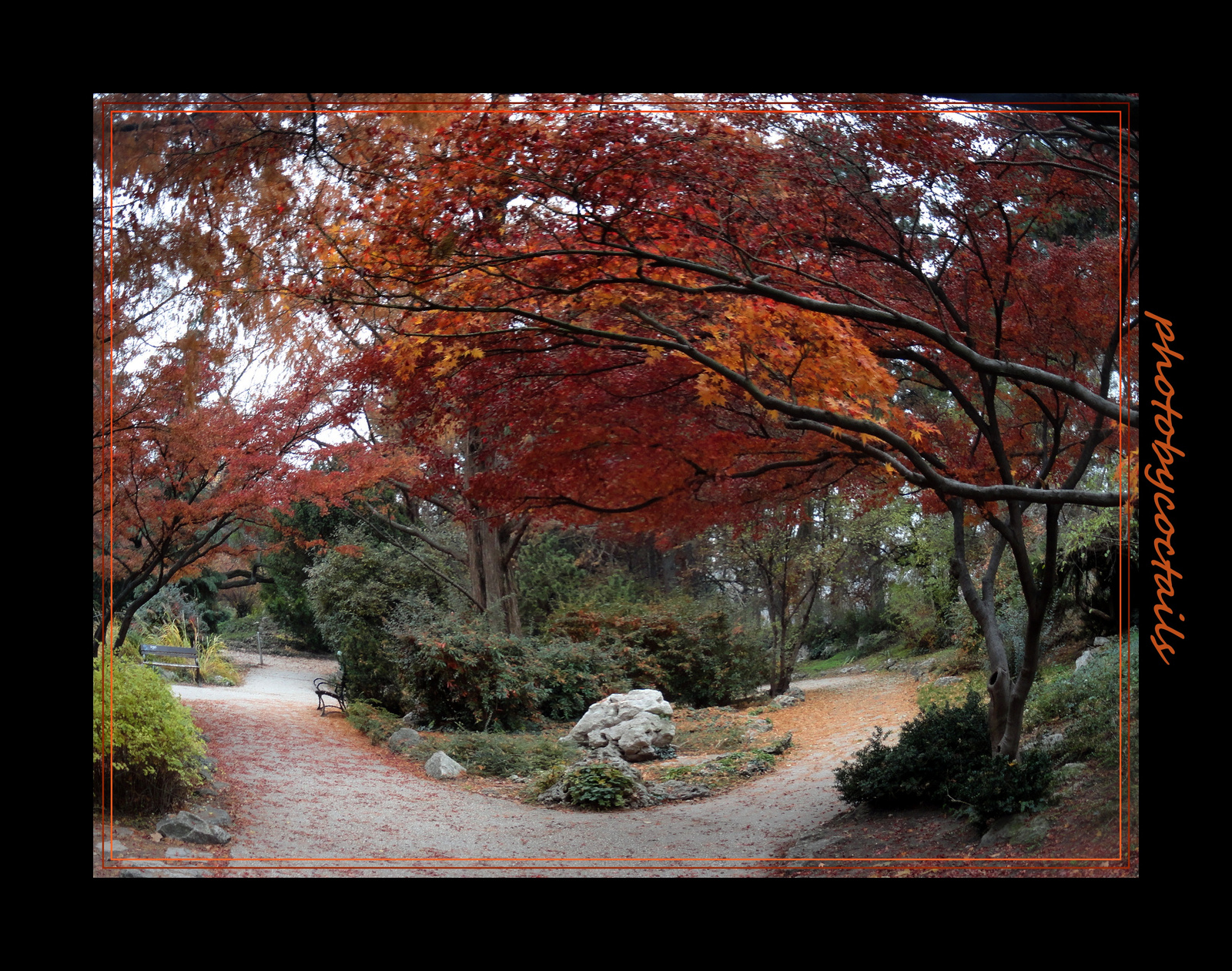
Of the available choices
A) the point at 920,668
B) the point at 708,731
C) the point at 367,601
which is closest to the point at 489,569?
the point at 367,601

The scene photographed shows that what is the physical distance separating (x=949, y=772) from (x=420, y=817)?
2811 mm

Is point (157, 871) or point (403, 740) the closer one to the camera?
point (157, 871)

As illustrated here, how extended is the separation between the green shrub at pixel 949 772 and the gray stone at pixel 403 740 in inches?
107

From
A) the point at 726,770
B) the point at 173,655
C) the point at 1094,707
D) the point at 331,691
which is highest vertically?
the point at 173,655

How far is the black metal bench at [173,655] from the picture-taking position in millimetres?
4184

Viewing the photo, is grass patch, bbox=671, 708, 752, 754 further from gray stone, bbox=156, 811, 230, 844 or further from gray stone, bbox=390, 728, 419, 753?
gray stone, bbox=156, 811, 230, 844

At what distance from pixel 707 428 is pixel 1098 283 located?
87.1 inches

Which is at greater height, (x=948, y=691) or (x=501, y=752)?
(x=948, y=691)

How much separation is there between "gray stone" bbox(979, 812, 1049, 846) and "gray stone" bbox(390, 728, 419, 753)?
3.40 m

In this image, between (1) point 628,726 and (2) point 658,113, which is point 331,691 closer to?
(1) point 628,726

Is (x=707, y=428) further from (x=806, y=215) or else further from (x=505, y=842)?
(x=505, y=842)

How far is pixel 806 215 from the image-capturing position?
4340 millimetres

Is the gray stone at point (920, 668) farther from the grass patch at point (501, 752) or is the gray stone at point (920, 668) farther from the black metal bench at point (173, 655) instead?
the black metal bench at point (173, 655)

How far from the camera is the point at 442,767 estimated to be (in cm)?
500
